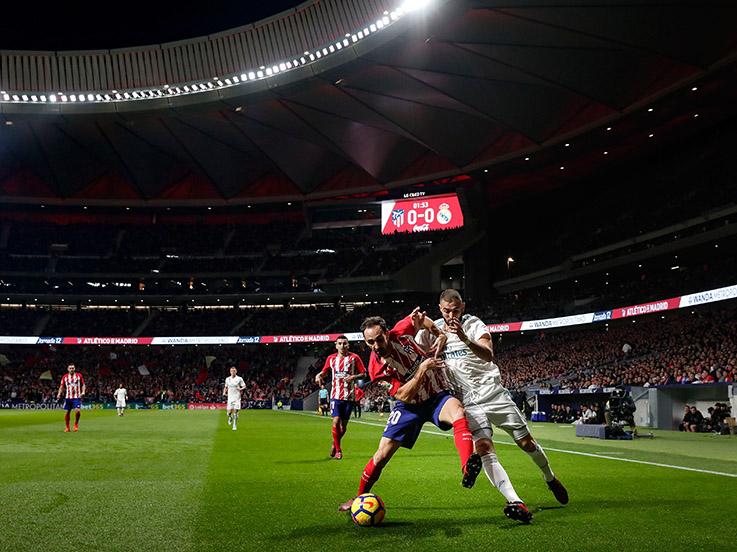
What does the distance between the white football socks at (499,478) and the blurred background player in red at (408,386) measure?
0.26 m

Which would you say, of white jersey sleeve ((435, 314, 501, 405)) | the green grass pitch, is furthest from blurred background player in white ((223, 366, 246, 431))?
white jersey sleeve ((435, 314, 501, 405))

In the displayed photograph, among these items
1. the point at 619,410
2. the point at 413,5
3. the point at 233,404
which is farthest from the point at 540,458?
the point at 413,5

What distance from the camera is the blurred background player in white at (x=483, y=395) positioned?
6.72 m

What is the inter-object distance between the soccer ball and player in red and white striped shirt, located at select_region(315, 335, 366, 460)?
7315mm

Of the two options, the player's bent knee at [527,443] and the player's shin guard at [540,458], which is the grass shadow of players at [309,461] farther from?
the player's bent knee at [527,443]

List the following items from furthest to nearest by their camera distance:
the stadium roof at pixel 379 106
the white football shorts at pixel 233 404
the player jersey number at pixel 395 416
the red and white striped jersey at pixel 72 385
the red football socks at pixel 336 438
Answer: the stadium roof at pixel 379 106, the white football shorts at pixel 233 404, the red and white striped jersey at pixel 72 385, the red football socks at pixel 336 438, the player jersey number at pixel 395 416

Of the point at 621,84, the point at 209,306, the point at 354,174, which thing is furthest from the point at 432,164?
the point at 209,306

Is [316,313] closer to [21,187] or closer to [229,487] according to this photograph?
[21,187]

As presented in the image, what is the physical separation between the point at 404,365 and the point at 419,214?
165 feet

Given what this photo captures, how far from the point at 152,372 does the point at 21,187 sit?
806 inches

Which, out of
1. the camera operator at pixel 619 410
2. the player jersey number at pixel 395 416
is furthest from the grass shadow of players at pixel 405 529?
the camera operator at pixel 619 410

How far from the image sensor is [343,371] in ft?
51.1

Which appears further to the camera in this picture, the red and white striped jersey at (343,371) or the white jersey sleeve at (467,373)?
the red and white striped jersey at (343,371)

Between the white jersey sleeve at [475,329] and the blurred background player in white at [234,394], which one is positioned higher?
the white jersey sleeve at [475,329]
